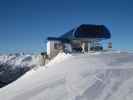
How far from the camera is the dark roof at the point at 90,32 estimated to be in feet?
69.2

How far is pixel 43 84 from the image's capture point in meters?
7.53

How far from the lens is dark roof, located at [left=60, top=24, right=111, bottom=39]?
2108 centimetres

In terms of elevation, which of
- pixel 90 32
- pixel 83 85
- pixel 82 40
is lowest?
pixel 83 85

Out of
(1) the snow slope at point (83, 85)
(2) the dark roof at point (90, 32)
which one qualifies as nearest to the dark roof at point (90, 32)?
(2) the dark roof at point (90, 32)

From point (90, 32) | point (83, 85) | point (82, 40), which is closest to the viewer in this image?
point (83, 85)

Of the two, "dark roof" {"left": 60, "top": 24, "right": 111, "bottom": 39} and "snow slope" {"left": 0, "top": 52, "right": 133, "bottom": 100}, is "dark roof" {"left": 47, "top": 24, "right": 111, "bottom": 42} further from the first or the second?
"snow slope" {"left": 0, "top": 52, "right": 133, "bottom": 100}

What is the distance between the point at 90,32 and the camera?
70.7 feet

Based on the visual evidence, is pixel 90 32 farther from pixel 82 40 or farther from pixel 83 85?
pixel 83 85

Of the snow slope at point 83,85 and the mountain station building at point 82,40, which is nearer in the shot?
the snow slope at point 83,85

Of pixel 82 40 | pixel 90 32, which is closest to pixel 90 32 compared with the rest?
pixel 90 32

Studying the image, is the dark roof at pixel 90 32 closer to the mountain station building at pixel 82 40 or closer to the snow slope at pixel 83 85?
the mountain station building at pixel 82 40

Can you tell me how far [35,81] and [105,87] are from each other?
8.95 feet

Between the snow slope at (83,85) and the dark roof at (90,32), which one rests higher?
the dark roof at (90,32)

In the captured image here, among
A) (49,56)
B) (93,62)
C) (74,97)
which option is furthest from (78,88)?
(49,56)
